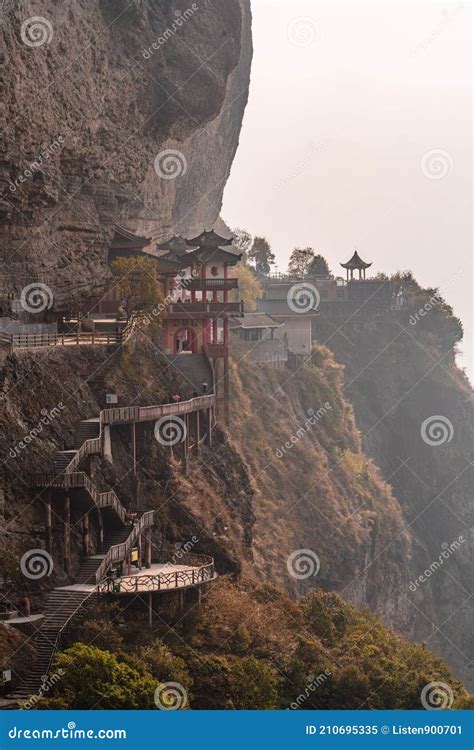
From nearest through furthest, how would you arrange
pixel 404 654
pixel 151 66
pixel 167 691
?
pixel 167 691
pixel 404 654
pixel 151 66

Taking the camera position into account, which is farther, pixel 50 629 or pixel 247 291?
pixel 247 291

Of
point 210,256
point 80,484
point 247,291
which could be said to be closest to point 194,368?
point 210,256

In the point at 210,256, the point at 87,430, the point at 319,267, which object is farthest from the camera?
the point at 319,267

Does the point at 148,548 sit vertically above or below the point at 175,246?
below

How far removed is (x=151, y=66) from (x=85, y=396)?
1164 inches

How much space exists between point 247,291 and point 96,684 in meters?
76.1

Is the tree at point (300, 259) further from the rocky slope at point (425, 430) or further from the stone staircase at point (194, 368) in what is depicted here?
the stone staircase at point (194, 368)

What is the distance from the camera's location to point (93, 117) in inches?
2857

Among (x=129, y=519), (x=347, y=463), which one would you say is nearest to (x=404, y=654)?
(x=129, y=519)

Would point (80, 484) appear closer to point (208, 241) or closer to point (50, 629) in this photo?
point (50, 629)

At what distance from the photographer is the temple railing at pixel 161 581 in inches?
1938

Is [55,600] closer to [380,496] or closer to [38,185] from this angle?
[38,185]

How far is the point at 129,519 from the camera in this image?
5512 cm

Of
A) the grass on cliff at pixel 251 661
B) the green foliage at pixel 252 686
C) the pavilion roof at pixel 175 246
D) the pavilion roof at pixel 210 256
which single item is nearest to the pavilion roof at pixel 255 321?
the pavilion roof at pixel 175 246
